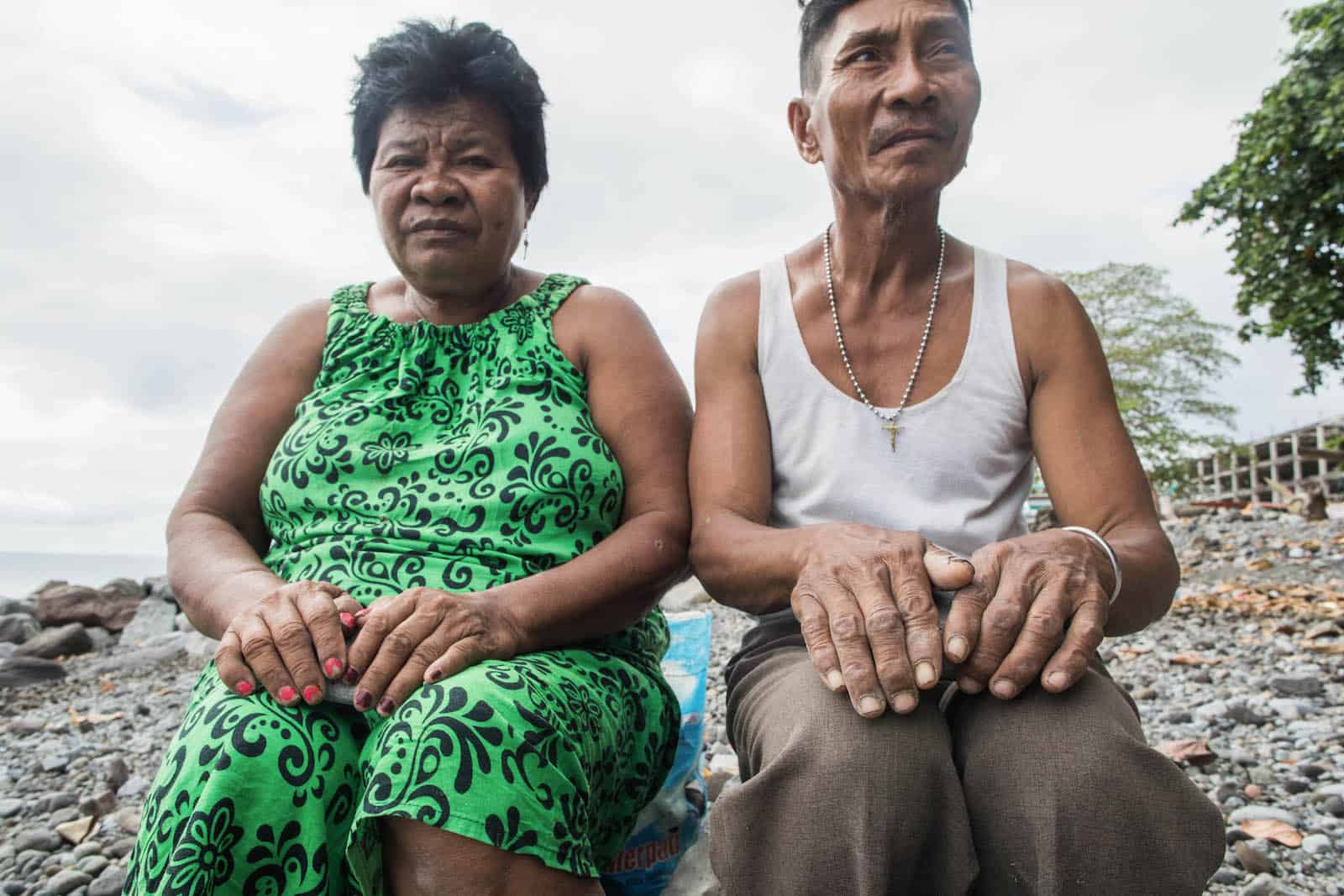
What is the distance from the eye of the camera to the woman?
4.50 feet

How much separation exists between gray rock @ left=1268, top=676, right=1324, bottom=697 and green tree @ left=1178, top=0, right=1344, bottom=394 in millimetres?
10571

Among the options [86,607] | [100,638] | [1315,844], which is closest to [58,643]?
[100,638]

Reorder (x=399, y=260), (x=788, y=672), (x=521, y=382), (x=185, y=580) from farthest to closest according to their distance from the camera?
(x=399, y=260) → (x=521, y=382) → (x=185, y=580) → (x=788, y=672)

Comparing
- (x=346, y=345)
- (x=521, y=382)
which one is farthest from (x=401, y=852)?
(x=346, y=345)

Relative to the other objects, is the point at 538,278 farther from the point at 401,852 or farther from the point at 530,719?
the point at 401,852

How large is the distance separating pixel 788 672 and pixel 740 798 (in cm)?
29

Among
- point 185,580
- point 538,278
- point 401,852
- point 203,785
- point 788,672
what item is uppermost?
point 538,278

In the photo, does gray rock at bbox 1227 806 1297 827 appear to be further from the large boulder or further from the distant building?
the distant building

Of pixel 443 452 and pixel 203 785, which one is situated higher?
pixel 443 452

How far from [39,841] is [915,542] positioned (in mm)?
3005

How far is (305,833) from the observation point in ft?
4.63

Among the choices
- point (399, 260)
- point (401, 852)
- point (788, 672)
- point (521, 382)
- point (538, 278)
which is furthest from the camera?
point (538, 278)

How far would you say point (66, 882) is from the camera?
2459 millimetres

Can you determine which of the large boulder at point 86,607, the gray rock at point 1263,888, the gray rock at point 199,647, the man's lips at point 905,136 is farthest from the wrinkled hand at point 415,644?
the large boulder at point 86,607
